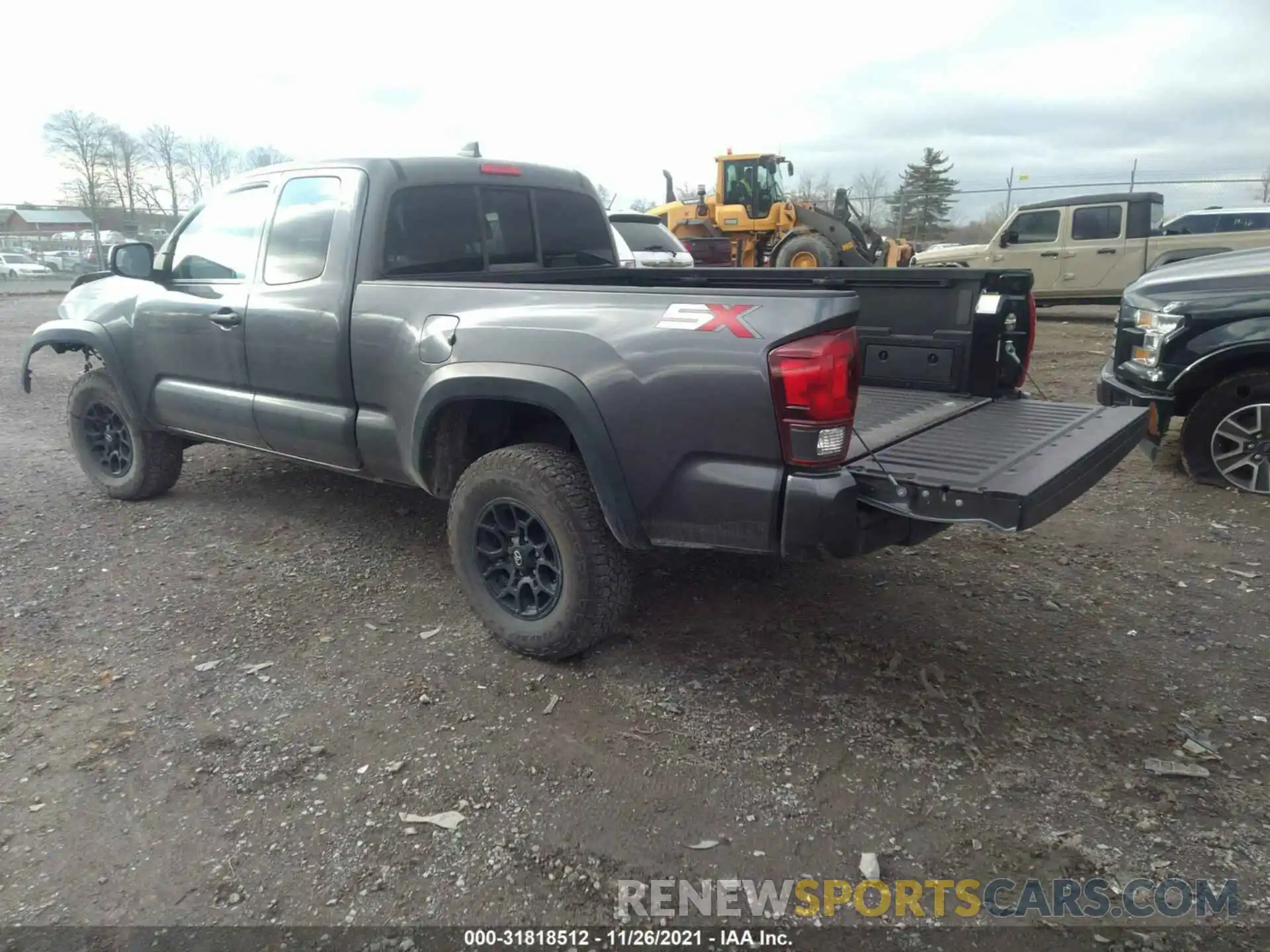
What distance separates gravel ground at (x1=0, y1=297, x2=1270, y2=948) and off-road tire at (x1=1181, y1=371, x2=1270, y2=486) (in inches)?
20.1

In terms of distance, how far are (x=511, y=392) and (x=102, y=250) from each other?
93.4ft

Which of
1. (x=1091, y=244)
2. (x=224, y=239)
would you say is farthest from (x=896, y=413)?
(x=1091, y=244)

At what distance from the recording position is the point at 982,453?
10.2 ft

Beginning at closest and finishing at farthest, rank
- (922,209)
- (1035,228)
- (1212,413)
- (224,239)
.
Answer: (224,239)
(1212,413)
(1035,228)
(922,209)

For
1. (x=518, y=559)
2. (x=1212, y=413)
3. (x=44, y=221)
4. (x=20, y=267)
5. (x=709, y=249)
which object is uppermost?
(x=44, y=221)

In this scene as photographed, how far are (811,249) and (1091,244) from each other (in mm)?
4776

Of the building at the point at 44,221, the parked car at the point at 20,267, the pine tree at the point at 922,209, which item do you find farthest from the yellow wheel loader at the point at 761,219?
the building at the point at 44,221

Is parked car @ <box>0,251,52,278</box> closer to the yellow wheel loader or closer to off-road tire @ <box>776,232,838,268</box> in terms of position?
the yellow wheel loader

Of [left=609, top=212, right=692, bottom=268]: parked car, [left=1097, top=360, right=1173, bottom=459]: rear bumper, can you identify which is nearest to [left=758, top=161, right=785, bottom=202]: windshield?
[left=609, top=212, right=692, bottom=268]: parked car

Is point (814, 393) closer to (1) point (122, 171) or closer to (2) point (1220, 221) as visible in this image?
(2) point (1220, 221)

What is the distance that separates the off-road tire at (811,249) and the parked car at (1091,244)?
112 inches

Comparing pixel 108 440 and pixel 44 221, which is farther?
pixel 44 221

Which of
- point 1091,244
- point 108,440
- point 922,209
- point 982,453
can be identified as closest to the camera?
point 982,453

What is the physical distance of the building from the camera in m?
30.9
